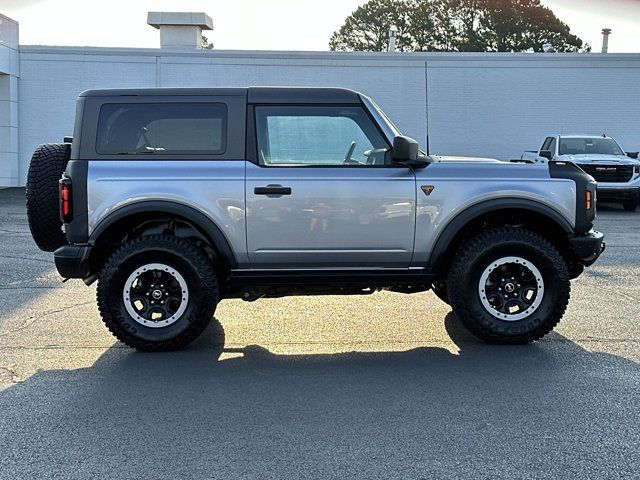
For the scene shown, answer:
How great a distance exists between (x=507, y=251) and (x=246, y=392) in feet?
7.98

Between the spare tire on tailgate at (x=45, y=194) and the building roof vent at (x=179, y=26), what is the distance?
18.8 metres

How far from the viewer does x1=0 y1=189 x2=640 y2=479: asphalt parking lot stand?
3.60 meters

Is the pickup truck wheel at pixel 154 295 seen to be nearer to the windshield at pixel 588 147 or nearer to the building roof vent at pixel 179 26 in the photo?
the windshield at pixel 588 147

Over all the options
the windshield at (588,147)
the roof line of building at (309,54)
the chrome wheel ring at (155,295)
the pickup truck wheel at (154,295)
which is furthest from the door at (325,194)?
the roof line of building at (309,54)

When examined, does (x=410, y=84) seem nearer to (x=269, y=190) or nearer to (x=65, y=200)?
(x=269, y=190)

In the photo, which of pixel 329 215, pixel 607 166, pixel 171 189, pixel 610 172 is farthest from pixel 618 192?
pixel 171 189

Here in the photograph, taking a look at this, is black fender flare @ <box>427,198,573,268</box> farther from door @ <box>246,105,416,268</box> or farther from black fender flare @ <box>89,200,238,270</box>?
black fender flare @ <box>89,200,238,270</box>

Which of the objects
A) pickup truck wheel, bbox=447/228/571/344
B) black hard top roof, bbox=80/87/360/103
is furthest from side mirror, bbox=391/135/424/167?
pickup truck wheel, bbox=447/228/571/344

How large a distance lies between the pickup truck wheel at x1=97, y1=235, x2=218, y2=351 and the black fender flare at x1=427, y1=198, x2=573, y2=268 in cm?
183

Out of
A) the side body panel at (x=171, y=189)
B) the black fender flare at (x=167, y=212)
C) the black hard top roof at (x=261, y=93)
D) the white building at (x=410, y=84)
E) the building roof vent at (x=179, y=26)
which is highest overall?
the building roof vent at (x=179, y=26)

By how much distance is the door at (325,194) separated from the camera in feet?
18.1

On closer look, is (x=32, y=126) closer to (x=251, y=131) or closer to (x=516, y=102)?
(x=516, y=102)

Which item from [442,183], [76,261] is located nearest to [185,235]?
[76,261]

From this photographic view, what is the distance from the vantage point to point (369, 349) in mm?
5641
